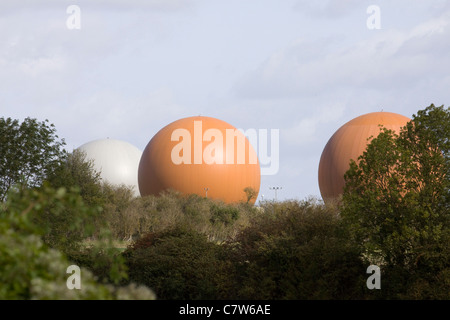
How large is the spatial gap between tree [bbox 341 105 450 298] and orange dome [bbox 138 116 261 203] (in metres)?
26.9

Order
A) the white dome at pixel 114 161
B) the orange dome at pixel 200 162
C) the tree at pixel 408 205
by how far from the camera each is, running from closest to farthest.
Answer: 1. the tree at pixel 408 205
2. the orange dome at pixel 200 162
3. the white dome at pixel 114 161

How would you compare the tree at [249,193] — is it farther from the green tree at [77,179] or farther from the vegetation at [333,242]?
the vegetation at [333,242]

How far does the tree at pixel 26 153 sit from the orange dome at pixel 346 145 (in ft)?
67.1

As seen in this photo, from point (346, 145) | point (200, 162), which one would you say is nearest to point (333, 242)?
point (346, 145)

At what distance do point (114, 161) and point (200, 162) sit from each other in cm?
2278

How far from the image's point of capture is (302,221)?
65.6ft

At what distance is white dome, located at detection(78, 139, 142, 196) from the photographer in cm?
6406

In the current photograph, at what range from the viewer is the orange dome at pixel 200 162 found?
4422cm

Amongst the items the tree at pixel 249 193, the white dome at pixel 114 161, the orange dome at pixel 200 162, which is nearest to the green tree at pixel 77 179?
the orange dome at pixel 200 162

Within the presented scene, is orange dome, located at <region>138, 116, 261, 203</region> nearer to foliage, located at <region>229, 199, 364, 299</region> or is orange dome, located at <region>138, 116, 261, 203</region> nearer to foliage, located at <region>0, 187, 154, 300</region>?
foliage, located at <region>229, 199, 364, 299</region>

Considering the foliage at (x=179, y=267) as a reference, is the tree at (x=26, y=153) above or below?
above
